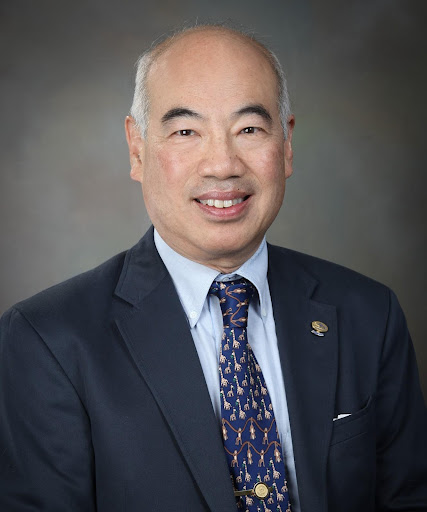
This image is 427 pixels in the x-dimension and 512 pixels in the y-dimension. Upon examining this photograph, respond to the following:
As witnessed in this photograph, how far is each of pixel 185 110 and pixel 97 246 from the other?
1.95 metres

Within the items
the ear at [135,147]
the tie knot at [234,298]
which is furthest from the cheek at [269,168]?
the ear at [135,147]

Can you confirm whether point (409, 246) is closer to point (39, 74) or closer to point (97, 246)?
point (97, 246)

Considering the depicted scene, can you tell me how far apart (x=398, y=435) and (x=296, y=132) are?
2192mm

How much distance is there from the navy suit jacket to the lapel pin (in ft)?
0.08

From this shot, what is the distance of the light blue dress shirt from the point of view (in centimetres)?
259

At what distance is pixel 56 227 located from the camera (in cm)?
436

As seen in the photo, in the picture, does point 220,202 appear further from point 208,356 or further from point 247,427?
point 247,427

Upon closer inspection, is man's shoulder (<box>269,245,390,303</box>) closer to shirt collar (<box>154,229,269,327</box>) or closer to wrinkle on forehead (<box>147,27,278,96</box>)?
shirt collar (<box>154,229,269,327</box>)

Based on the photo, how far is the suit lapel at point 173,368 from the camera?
236 centimetres

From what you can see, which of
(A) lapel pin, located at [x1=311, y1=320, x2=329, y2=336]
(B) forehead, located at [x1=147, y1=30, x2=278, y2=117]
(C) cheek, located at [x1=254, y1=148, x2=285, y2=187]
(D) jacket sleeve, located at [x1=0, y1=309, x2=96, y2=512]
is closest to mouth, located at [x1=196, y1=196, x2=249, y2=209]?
(C) cheek, located at [x1=254, y1=148, x2=285, y2=187]

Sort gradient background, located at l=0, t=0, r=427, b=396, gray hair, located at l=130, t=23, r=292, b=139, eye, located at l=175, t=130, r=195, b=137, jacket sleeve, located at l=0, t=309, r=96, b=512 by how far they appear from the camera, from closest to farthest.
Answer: jacket sleeve, located at l=0, t=309, r=96, b=512
eye, located at l=175, t=130, r=195, b=137
gray hair, located at l=130, t=23, r=292, b=139
gradient background, located at l=0, t=0, r=427, b=396

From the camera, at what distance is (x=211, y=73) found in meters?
2.62

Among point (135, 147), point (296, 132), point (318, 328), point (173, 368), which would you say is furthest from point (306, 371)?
point (296, 132)

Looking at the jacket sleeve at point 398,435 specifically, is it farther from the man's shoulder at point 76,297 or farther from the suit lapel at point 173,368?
the man's shoulder at point 76,297
